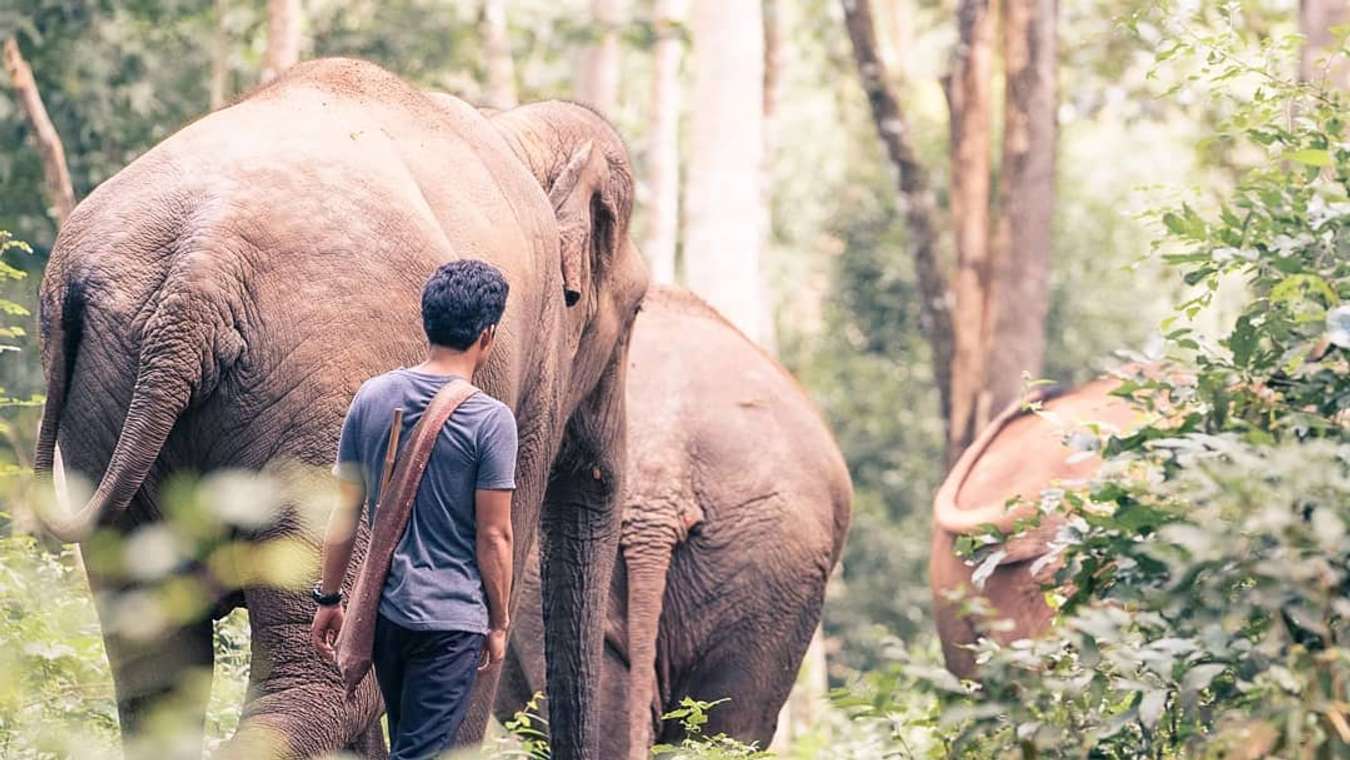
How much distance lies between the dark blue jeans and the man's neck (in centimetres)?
53

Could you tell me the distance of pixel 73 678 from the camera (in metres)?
6.34

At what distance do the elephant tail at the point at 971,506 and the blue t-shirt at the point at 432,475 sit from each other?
4.41 meters

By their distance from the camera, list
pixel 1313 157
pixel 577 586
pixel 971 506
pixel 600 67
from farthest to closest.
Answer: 1. pixel 600 67
2. pixel 971 506
3. pixel 577 586
4. pixel 1313 157

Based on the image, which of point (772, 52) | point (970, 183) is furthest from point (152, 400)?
point (772, 52)

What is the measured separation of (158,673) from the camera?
5.36 metres

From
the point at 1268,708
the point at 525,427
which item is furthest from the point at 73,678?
the point at 1268,708

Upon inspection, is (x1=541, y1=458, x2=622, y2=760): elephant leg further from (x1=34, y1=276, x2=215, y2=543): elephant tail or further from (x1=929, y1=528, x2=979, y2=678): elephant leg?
(x1=929, y1=528, x2=979, y2=678): elephant leg

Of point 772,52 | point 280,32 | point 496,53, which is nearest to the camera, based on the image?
point 280,32

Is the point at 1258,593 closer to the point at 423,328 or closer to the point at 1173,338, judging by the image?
the point at 1173,338

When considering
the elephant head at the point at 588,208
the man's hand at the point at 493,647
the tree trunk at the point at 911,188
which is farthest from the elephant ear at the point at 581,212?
the tree trunk at the point at 911,188

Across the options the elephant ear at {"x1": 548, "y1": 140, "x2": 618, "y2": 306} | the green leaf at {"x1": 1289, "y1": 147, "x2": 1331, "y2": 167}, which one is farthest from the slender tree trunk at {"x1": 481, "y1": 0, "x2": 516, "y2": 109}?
the green leaf at {"x1": 1289, "y1": 147, "x2": 1331, "y2": 167}

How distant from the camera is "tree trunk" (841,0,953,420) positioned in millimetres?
15898

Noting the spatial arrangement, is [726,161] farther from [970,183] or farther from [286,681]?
[286,681]

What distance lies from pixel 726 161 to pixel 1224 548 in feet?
34.7
